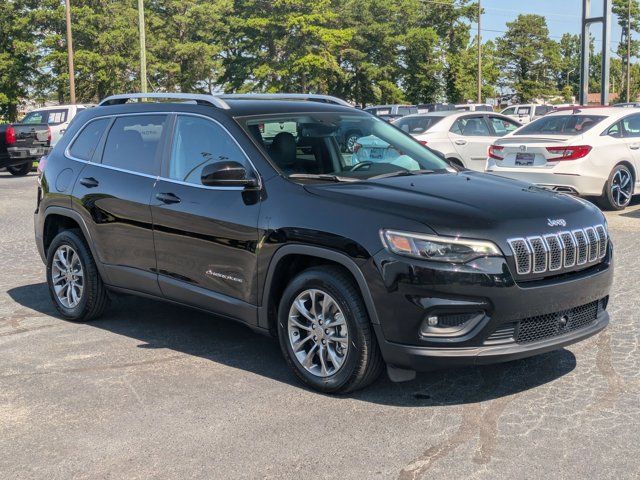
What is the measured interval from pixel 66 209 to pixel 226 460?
3318mm

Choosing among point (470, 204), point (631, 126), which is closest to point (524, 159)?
point (631, 126)

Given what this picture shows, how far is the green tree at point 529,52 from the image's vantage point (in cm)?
8131

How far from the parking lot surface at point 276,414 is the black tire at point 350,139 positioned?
1474mm

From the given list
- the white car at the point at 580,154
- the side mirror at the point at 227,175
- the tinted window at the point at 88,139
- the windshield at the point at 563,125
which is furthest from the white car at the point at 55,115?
the side mirror at the point at 227,175

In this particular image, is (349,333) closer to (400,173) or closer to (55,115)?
(400,173)

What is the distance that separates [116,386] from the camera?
193 inches

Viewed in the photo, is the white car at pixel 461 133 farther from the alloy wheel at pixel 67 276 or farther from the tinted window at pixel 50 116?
the tinted window at pixel 50 116

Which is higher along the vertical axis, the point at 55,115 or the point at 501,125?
the point at 55,115

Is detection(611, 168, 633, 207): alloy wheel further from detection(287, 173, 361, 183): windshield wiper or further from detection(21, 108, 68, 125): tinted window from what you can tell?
detection(21, 108, 68, 125): tinted window

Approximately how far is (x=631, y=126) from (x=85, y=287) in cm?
938

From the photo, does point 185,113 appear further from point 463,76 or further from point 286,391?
point 463,76

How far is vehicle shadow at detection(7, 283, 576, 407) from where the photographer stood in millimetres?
4633

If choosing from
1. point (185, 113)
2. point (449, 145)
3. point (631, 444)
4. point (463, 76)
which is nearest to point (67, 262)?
point (185, 113)

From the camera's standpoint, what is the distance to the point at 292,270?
4.88 metres
